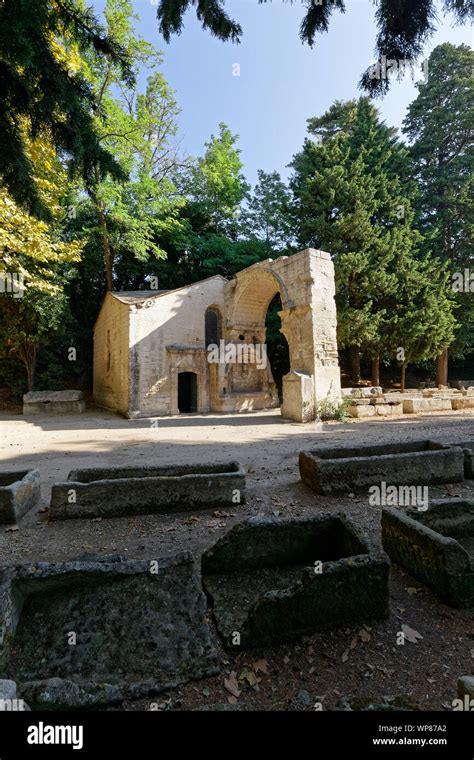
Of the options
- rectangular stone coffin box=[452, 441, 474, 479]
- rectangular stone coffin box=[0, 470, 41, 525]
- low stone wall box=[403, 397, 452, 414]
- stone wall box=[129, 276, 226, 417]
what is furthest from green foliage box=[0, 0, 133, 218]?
low stone wall box=[403, 397, 452, 414]

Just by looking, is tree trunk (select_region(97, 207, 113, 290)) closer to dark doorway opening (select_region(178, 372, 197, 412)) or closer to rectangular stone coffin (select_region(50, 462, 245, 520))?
dark doorway opening (select_region(178, 372, 197, 412))

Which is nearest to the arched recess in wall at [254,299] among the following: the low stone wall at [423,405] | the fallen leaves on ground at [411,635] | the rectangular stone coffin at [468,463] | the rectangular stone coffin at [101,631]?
the low stone wall at [423,405]

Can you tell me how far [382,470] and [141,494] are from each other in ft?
10.7

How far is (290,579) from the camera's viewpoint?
2.88m

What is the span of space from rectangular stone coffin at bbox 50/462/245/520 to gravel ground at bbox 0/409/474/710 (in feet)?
0.41

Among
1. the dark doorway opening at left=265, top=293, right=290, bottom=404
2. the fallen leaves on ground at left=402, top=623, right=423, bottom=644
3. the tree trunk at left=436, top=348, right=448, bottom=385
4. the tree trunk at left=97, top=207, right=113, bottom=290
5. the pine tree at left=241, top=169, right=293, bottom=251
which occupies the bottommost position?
the fallen leaves on ground at left=402, top=623, right=423, bottom=644

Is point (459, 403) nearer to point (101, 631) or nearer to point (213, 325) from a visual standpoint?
point (213, 325)

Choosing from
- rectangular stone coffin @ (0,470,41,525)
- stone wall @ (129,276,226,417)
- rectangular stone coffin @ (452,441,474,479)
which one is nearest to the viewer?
rectangular stone coffin @ (0,470,41,525)

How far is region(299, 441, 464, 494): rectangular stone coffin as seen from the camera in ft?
15.5

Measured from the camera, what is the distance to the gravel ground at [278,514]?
1.85 metres

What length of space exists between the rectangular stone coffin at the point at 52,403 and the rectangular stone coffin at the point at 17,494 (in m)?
12.8

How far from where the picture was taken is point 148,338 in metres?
15.2

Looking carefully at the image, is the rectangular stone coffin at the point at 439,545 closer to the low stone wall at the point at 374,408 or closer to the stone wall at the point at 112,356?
the low stone wall at the point at 374,408

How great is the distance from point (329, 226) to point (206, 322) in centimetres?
815
